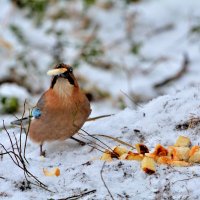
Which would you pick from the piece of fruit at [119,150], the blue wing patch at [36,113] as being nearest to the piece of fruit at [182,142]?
the piece of fruit at [119,150]

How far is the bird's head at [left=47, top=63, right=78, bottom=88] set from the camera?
449cm

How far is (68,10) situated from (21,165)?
5.86m

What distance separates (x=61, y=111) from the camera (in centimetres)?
457

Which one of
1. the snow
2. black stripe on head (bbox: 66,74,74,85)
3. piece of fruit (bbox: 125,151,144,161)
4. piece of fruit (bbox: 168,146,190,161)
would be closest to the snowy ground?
the snow

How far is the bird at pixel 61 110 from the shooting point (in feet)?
15.0

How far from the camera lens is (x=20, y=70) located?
8352mm

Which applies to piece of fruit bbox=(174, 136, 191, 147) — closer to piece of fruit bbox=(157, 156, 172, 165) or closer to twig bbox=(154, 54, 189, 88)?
piece of fruit bbox=(157, 156, 172, 165)

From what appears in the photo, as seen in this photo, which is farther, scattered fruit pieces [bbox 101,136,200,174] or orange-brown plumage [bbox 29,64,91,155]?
orange-brown plumage [bbox 29,64,91,155]

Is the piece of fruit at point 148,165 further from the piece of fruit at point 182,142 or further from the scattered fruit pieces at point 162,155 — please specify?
the piece of fruit at point 182,142

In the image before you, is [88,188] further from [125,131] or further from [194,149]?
[125,131]

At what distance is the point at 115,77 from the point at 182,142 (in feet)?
13.9

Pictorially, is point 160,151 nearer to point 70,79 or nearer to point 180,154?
point 180,154

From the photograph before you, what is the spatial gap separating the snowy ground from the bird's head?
44 centimetres

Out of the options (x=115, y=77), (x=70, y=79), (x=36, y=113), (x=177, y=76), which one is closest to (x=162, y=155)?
(x=70, y=79)
